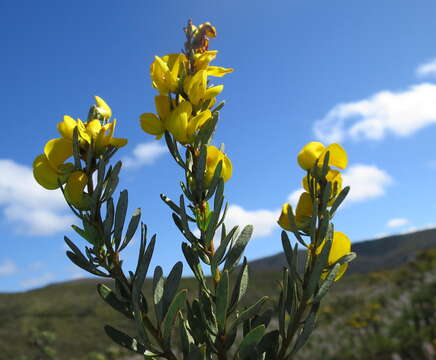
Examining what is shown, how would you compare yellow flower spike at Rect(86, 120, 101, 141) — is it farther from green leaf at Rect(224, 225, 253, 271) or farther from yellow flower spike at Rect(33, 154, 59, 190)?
green leaf at Rect(224, 225, 253, 271)

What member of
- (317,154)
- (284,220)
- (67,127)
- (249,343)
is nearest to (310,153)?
(317,154)

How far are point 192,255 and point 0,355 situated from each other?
55.1ft

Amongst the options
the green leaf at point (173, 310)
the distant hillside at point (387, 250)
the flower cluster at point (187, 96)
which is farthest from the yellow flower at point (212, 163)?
the distant hillside at point (387, 250)

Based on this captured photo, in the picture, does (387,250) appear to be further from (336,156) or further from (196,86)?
(196,86)

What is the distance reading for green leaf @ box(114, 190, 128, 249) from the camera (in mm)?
739


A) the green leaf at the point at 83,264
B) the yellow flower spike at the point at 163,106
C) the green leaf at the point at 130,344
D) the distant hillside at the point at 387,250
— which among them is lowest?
the distant hillside at the point at 387,250

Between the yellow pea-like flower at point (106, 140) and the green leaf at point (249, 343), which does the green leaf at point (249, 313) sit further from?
the yellow pea-like flower at point (106, 140)

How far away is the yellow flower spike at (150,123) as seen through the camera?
0.78 meters

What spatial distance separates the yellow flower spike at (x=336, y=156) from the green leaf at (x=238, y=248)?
199mm

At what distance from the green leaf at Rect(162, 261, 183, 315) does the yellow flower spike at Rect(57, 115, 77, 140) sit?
320 millimetres

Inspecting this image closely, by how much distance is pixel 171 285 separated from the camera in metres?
0.75

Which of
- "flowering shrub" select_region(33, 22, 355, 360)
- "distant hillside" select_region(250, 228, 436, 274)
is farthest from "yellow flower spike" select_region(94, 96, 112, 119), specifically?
"distant hillside" select_region(250, 228, 436, 274)

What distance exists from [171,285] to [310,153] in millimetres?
361

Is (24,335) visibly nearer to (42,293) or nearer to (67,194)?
(42,293)
